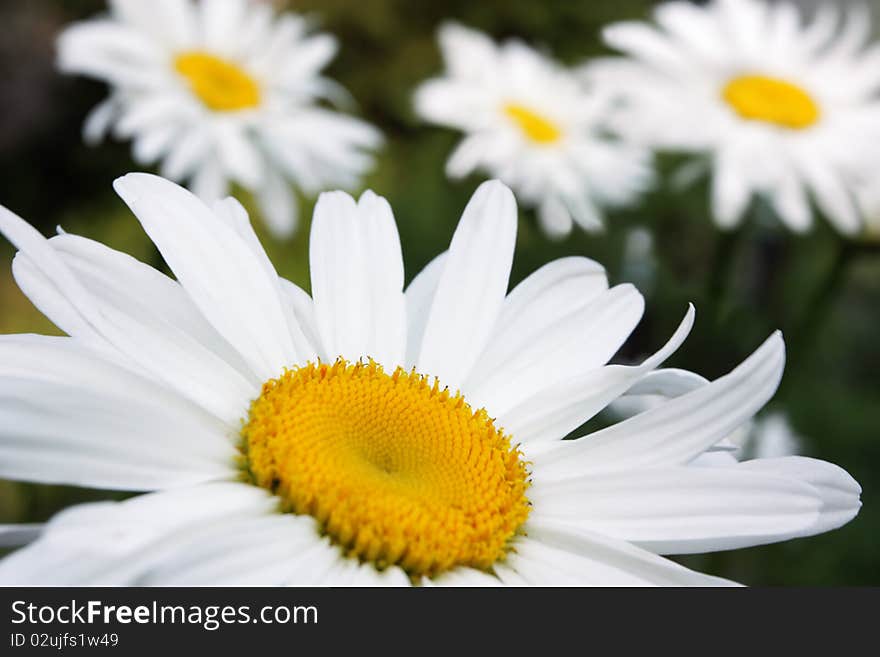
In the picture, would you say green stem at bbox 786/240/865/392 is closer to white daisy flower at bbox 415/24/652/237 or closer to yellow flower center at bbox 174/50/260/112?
white daisy flower at bbox 415/24/652/237

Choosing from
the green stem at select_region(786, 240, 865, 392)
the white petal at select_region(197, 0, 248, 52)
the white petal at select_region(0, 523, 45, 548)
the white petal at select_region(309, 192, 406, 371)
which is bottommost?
the white petal at select_region(0, 523, 45, 548)

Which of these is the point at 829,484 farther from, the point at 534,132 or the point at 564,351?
the point at 534,132

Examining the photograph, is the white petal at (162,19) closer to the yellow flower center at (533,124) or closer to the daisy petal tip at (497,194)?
the yellow flower center at (533,124)

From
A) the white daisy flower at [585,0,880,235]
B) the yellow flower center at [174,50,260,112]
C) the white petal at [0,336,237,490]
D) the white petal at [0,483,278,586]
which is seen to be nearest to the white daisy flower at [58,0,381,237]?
the yellow flower center at [174,50,260,112]

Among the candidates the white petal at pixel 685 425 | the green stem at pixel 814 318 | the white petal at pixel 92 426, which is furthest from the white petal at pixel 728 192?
the white petal at pixel 92 426

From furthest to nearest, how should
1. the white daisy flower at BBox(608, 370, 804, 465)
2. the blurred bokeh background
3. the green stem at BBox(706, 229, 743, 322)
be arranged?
the blurred bokeh background, the green stem at BBox(706, 229, 743, 322), the white daisy flower at BBox(608, 370, 804, 465)

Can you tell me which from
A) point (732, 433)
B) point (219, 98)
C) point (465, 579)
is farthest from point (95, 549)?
point (219, 98)
